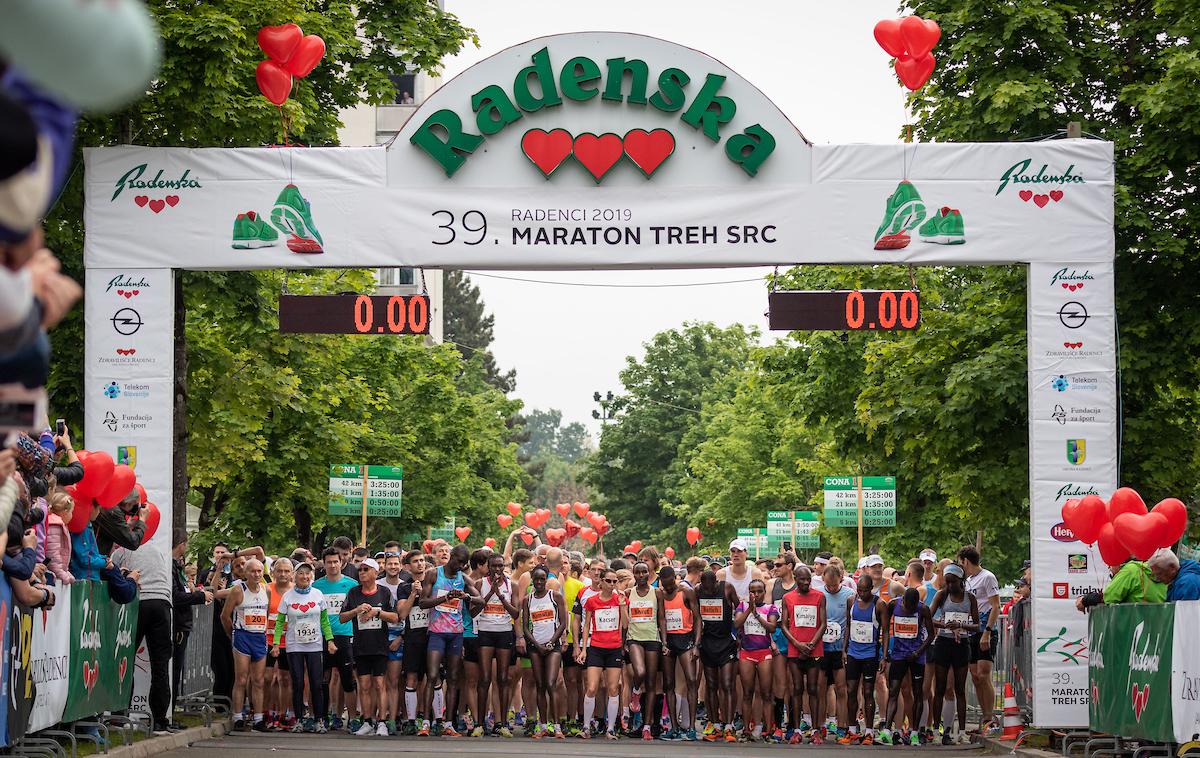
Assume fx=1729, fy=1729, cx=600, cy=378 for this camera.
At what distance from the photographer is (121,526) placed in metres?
14.7

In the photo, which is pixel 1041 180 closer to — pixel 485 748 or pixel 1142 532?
pixel 1142 532

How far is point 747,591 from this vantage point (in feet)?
66.1

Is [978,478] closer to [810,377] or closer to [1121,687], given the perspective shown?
[1121,687]

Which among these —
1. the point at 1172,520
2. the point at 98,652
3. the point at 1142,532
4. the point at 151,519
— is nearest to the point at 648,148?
the point at 151,519

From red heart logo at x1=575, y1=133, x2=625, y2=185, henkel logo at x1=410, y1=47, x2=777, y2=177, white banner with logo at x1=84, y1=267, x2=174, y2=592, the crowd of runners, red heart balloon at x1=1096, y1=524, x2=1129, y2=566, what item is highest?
henkel logo at x1=410, y1=47, x2=777, y2=177

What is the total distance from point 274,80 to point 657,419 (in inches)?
2961

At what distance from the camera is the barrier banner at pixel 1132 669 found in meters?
12.0

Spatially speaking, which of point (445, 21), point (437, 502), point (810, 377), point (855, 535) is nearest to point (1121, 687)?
point (445, 21)

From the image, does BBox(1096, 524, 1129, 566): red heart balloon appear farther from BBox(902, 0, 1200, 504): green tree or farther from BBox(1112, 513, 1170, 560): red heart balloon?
BBox(902, 0, 1200, 504): green tree

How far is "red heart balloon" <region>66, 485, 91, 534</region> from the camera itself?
43.9ft

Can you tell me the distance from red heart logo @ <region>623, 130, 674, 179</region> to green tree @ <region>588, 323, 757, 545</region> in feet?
227

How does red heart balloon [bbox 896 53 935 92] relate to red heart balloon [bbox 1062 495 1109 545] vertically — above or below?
above

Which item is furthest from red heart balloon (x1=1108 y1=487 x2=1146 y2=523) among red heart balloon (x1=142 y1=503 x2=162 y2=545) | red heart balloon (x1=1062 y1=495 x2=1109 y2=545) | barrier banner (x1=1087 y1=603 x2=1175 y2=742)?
red heart balloon (x1=142 y1=503 x2=162 y2=545)

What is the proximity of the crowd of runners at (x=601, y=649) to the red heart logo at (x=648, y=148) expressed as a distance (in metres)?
4.80
